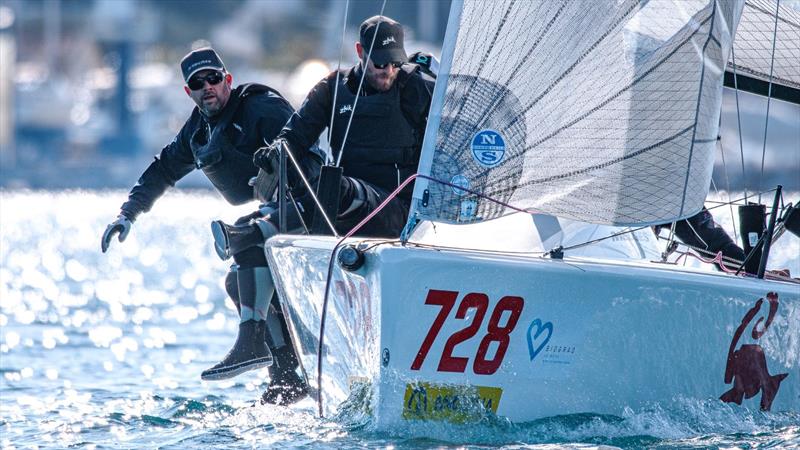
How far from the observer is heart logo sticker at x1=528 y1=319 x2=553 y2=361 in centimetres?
475

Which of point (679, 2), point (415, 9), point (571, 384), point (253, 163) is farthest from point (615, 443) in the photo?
point (415, 9)

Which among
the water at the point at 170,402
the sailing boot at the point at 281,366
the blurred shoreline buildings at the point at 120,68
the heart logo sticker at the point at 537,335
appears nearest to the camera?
the heart logo sticker at the point at 537,335

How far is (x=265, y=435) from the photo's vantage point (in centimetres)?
550

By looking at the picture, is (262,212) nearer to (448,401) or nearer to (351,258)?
(351,258)

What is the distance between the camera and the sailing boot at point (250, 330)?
5828 mm

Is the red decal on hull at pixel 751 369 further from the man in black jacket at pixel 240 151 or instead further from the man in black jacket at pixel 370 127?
the man in black jacket at pixel 240 151

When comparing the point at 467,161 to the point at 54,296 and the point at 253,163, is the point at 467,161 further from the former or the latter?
the point at 54,296

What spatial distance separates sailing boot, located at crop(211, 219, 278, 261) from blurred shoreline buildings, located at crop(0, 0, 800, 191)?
134 feet

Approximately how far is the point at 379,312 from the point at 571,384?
712mm

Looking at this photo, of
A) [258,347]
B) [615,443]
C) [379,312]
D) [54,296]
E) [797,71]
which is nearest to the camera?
[379,312]

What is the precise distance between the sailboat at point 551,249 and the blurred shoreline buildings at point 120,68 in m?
41.4

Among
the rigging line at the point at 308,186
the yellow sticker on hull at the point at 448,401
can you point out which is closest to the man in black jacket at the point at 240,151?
the rigging line at the point at 308,186

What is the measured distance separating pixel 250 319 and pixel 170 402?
958 millimetres

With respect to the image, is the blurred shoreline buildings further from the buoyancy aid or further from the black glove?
the black glove
